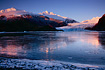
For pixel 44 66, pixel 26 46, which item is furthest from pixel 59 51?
pixel 44 66

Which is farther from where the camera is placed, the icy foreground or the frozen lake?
the frozen lake

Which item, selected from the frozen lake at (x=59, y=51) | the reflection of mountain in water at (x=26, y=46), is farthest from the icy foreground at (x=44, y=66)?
the reflection of mountain in water at (x=26, y=46)

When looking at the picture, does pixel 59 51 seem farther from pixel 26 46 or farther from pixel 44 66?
pixel 44 66

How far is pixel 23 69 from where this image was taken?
19.1 feet

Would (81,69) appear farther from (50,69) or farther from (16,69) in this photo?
(16,69)

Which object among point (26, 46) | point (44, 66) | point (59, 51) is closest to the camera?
point (44, 66)

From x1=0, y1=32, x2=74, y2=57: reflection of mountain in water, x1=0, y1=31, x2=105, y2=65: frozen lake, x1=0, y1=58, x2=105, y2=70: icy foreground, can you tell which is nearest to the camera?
x1=0, y1=58, x2=105, y2=70: icy foreground

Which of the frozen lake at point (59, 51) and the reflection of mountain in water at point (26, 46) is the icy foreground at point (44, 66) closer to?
the frozen lake at point (59, 51)

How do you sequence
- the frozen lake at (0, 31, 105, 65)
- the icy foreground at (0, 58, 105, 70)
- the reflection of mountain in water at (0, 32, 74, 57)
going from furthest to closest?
the reflection of mountain in water at (0, 32, 74, 57) → the frozen lake at (0, 31, 105, 65) → the icy foreground at (0, 58, 105, 70)

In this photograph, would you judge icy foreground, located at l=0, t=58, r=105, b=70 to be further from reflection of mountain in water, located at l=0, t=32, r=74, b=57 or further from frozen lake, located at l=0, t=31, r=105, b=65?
reflection of mountain in water, located at l=0, t=32, r=74, b=57

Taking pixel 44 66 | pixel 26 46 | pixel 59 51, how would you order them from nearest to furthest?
pixel 44 66
pixel 59 51
pixel 26 46

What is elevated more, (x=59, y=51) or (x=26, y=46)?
(x=26, y=46)

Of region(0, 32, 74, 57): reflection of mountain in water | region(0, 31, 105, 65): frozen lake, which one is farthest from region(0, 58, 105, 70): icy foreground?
region(0, 32, 74, 57): reflection of mountain in water

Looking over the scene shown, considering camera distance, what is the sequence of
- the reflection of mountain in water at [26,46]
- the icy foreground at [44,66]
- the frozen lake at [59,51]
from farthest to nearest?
the reflection of mountain in water at [26,46] → the frozen lake at [59,51] → the icy foreground at [44,66]
